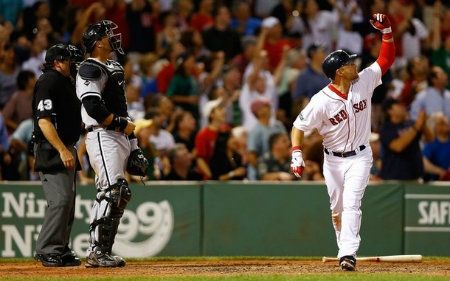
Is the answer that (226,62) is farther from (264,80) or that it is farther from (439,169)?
(439,169)

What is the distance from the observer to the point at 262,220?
15562 mm

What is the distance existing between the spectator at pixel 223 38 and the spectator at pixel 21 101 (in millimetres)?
4241

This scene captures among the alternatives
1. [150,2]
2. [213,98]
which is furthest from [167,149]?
[150,2]

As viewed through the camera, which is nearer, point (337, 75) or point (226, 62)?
point (337, 75)

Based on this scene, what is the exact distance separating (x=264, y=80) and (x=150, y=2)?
3261 mm

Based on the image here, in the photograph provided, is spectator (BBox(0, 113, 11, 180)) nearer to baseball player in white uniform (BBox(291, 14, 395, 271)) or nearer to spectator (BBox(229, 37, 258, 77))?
spectator (BBox(229, 37, 258, 77))

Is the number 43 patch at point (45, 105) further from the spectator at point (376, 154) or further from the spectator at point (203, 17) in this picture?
the spectator at point (203, 17)

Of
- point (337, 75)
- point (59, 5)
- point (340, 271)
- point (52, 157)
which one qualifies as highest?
point (59, 5)

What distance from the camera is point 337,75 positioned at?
36.5ft

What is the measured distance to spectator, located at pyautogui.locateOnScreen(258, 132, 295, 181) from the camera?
645 inches

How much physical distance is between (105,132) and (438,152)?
303 inches

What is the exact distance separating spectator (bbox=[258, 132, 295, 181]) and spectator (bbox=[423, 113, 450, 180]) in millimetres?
2216

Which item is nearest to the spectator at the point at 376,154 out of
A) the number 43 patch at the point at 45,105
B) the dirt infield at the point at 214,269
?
the dirt infield at the point at 214,269

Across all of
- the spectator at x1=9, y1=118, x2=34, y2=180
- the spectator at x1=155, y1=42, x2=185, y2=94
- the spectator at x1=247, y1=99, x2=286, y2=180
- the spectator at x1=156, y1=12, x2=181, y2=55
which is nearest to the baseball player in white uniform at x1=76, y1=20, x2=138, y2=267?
the spectator at x1=9, y1=118, x2=34, y2=180
